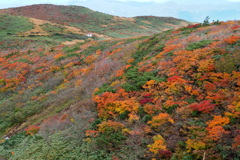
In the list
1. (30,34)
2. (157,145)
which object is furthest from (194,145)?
(30,34)

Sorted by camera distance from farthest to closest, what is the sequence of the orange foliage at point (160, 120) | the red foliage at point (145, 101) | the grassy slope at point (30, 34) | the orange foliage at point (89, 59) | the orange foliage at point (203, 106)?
the grassy slope at point (30, 34)
the orange foliage at point (89, 59)
the red foliage at point (145, 101)
the orange foliage at point (160, 120)
the orange foliage at point (203, 106)

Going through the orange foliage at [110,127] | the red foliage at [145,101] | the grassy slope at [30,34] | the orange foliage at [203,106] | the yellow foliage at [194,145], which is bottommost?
the orange foliage at [110,127]

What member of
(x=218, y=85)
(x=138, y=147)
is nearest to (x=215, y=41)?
(x=218, y=85)

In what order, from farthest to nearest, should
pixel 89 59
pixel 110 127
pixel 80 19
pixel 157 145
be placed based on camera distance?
pixel 80 19 → pixel 89 59 → pixel 110 127 → pixel 157 145

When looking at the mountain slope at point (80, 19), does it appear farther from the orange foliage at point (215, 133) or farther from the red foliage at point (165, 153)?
the red foliage at point (165, 153)

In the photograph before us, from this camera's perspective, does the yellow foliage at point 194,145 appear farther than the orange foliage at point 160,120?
No

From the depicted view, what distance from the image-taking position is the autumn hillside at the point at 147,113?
21.8 ft

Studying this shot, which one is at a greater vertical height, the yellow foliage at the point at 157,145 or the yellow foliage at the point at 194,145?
the yellow foliage at the point at 194,145

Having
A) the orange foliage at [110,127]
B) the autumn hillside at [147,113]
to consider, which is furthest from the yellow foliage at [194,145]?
the orange foliage at [110,127]

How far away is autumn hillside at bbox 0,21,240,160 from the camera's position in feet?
21.8

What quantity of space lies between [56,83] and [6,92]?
528 centimetres

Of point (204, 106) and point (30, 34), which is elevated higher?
point (30, 34)

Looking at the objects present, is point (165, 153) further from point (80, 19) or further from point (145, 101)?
point (80, 19)

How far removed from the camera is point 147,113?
8.80 metres
